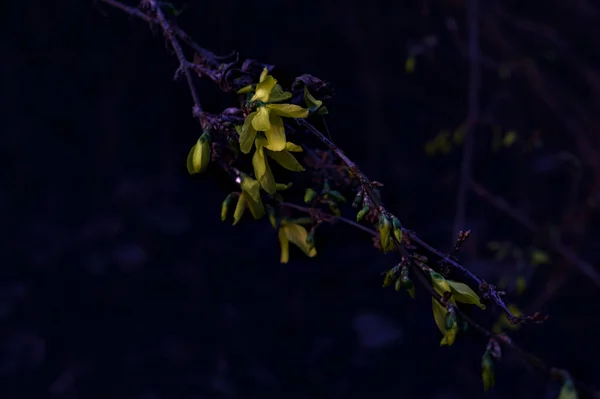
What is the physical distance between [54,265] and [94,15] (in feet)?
2.73

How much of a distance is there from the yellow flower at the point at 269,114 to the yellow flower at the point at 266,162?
0.06ft

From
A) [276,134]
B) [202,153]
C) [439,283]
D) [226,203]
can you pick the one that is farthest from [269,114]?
[439,283]

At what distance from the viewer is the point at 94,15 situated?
183 cm

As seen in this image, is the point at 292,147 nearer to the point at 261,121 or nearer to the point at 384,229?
the point at 261,121

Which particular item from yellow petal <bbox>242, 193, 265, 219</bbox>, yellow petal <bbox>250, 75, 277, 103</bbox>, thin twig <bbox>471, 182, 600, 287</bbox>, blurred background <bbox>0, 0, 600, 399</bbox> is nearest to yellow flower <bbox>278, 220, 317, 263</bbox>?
yellow petal <bbox>242, 193, 265, 219</bbox>

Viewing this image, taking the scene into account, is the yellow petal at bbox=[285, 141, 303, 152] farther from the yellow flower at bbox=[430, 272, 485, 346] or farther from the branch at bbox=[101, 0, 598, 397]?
the yellow flower at bbox=[430, 272, 485, 346]

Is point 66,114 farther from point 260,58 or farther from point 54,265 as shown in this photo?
point 260,58

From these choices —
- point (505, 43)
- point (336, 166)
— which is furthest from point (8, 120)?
point (505, 43)

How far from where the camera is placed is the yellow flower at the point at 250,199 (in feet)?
3.29

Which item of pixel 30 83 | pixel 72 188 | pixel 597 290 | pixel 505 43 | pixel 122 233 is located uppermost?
pixel 505 43

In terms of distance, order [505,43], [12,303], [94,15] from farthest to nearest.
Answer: [505,43]
[12,303]
[94,15]

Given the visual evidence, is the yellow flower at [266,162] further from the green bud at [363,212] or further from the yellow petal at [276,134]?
the green bud at [363,212]

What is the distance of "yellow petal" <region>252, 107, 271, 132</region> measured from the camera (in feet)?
2.90

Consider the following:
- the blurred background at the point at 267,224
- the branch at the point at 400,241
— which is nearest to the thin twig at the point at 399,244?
the branch at the point at 400,241
